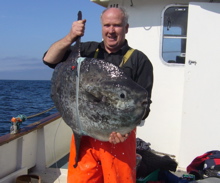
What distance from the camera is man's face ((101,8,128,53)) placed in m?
2.35

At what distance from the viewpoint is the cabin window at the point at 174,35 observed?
5.17 meters

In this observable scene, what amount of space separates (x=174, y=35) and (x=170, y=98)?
116cm

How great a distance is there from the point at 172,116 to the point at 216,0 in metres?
2.16

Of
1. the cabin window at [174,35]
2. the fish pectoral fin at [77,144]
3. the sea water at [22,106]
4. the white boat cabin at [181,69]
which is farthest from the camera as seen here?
the sea water at [22,106]

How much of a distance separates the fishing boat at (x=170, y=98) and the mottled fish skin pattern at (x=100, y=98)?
181cm

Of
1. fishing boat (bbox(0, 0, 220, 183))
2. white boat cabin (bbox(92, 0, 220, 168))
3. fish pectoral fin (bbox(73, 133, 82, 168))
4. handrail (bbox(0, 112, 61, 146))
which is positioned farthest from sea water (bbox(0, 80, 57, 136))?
fish pectoral fin (bbox(73, 133, 82, 168))

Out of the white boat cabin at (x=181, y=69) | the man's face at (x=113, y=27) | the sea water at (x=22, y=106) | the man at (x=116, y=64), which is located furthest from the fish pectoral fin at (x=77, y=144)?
the sea water at (x=22, y=106)

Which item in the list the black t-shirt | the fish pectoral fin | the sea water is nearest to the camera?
the fish pectoral fin

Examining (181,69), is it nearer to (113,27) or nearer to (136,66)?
(136,66)

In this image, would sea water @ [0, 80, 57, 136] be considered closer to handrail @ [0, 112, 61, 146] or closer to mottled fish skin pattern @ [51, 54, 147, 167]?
handrail @ [0, 112, 61, 146]

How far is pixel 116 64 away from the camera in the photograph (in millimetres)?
2447

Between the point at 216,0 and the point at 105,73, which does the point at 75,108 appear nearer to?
the point at 105,73

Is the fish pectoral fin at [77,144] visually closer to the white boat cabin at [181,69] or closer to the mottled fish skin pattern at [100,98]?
the mottled fish skin pattern at [100,98]

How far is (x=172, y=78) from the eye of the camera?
522 centimetres
